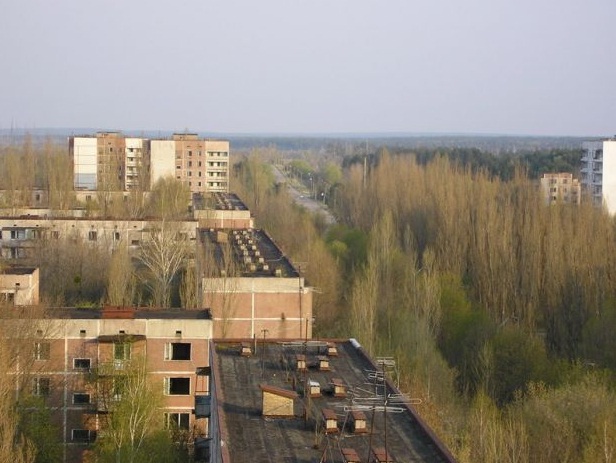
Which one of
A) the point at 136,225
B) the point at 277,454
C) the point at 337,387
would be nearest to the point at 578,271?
the point at 136,225

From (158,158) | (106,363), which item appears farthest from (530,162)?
(106,363)

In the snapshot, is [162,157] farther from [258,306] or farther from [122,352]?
[122,352]

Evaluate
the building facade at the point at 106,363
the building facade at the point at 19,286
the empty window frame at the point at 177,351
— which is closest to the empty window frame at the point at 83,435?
the building facade at the point at 106,363

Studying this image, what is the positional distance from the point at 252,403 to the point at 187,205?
2468 centimetres

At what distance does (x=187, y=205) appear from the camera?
35.3 metres

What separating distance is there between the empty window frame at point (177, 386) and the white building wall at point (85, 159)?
31.9 m

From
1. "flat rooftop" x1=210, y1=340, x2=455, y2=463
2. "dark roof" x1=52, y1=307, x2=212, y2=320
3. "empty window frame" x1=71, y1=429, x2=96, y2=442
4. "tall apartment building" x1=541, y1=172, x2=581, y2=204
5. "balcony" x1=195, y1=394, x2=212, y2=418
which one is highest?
"tall apartment building" x1=541, y1=172, x2=581, y2=204

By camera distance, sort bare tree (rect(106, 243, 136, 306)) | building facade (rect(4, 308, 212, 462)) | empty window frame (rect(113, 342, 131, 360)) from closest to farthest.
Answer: building facade (rect(4, 308, 212, 462)) < empty window frame (rect(113, 342, 131, 360)) < bare tree (rect(106, 243, 136, 306))

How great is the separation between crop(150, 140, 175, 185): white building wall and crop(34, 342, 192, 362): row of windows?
101 ft

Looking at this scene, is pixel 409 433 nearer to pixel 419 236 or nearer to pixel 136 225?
pixel 136 225

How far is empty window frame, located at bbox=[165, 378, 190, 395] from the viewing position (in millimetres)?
16328

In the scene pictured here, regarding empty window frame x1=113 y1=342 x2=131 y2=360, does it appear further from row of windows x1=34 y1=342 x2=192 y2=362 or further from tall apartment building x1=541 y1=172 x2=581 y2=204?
tall apartment building x1=541 y1=172 x2=581 y2=204

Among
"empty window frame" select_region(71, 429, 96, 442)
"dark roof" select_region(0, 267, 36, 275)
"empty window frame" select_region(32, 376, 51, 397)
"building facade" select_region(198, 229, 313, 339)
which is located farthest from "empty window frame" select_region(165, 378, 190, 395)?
"dark roof" select_region(0, 267, 36, 275)

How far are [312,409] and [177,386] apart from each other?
20.0ft
